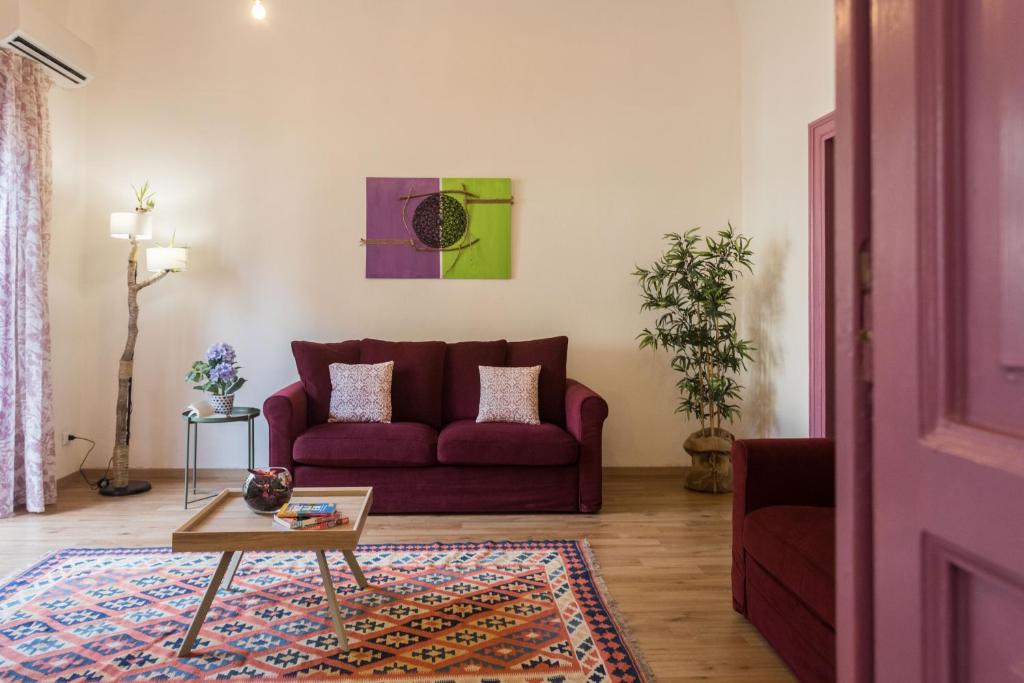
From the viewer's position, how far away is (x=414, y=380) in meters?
4.41

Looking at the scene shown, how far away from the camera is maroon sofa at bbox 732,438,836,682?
192 cm

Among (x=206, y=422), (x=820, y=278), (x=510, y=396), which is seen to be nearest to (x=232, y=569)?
(x=206, y=422)

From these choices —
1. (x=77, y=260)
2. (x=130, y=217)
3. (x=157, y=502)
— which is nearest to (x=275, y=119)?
(x=130, y=217)

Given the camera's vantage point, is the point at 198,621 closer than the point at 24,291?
Yes

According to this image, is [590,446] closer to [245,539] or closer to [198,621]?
[245,539]

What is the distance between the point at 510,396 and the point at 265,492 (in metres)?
1.91

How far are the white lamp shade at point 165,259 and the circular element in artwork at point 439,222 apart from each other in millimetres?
1554

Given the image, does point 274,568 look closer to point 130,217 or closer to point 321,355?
point 321,355

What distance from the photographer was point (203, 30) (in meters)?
4.78

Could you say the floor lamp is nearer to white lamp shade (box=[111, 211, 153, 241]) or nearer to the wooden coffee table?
white lamp shade (box=[111, 211, 153, 241])

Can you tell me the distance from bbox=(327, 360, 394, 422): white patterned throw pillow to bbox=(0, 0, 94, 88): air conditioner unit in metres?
2.44

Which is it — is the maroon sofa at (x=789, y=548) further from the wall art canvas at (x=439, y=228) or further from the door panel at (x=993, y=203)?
the wall art canvas at (x=439, y=228)

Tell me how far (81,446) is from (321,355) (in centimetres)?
190

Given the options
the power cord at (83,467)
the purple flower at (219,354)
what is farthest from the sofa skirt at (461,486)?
the power cord at (83,467)
